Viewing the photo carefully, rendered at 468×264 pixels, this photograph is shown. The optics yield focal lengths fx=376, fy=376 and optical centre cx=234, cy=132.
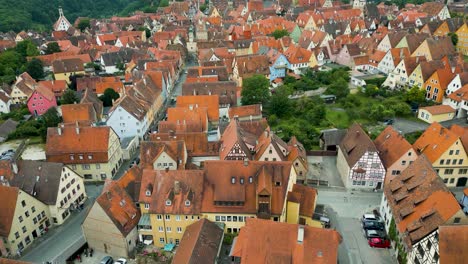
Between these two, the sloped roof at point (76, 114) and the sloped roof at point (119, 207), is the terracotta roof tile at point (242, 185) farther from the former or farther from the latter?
the sloped roof at point (76, 114)

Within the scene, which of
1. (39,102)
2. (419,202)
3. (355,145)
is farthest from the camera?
(39,102)

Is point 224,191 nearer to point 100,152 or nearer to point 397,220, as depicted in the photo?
point 397,220

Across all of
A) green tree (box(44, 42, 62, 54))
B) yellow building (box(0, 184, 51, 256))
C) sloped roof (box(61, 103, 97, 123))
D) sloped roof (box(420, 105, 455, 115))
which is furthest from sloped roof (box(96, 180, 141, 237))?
green tree (box(44, 42, 62, 54))

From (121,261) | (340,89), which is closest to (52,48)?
(340,89)

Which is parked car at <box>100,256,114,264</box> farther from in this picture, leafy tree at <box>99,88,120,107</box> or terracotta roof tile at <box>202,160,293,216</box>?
leafy tree at <box>99,88,120,107</box>

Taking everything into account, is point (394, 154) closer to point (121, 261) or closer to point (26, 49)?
point (121, 261)

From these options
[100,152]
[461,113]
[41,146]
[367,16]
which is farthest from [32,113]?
[367,16]

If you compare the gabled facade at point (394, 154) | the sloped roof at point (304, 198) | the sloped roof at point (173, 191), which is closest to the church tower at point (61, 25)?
the sloped roof at point (173, 191)
